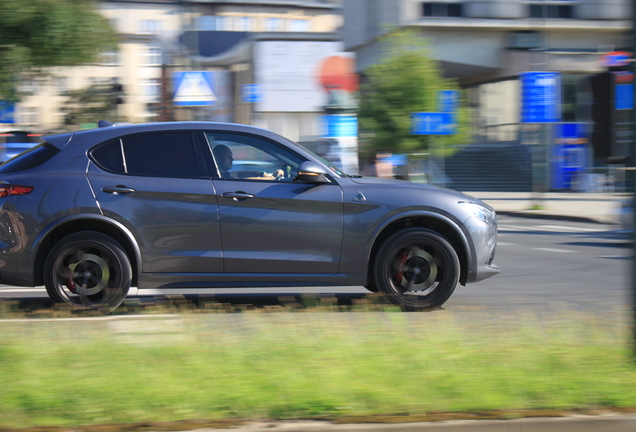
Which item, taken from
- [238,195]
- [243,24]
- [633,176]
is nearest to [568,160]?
[238,195]

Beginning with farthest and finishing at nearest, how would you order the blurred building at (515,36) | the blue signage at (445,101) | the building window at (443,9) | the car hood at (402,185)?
the building window at (443,9) < the blurred building at (515,36) < the blue signage at (445,101) < the car hood at (402,185)

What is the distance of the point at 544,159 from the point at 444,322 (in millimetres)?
20393

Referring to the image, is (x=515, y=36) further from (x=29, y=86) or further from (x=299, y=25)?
(x=299, y=25)

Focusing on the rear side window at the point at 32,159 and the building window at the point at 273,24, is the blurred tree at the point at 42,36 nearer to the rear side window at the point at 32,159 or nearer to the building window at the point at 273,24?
the rear side window at the point at 32,159

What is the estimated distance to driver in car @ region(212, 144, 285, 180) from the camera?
20.1ft

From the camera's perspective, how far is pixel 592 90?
17.3 metres

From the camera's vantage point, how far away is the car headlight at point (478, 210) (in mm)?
6297

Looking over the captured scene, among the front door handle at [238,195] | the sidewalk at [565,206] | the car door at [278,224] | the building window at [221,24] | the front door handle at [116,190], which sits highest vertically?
the building window at [221,24]

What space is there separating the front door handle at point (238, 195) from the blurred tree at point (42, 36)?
1246 centimetres

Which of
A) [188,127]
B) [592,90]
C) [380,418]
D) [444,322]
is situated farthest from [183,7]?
[380,418]

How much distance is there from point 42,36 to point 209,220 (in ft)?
43.1

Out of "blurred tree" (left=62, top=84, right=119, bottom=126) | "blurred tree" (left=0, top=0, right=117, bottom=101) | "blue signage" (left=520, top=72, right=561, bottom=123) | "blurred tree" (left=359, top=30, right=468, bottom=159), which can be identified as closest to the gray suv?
"blurred tree" (left=0, top=0, right=117, bottom=101)

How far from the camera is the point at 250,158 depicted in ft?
20.7

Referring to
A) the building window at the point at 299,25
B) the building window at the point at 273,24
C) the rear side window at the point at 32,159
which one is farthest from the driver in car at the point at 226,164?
the building window at the point at 273,24
